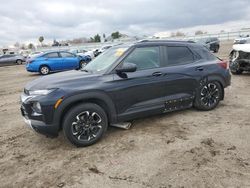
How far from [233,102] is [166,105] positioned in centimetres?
248

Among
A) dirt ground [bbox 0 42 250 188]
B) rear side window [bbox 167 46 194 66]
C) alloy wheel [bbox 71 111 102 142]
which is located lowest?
dirt ground [bbox 0 42 250 188]

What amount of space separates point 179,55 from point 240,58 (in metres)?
5.36

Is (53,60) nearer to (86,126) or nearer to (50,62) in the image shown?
(50,62)

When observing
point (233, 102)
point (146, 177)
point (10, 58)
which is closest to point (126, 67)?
point (146, 177)

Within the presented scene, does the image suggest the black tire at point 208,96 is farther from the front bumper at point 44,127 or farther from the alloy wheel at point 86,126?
the front bumper at point 44,127

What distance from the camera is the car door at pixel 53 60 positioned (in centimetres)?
1477

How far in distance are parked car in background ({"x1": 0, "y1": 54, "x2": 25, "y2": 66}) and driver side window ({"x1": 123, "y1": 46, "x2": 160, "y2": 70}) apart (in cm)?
3013

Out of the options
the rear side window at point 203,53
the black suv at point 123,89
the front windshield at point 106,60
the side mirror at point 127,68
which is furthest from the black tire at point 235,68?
the side mirror at point 127,68

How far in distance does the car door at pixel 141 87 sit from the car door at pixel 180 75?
0.60 feet

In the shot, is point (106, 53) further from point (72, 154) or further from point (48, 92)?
point (72, 154)

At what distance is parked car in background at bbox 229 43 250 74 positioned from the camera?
9.05 m

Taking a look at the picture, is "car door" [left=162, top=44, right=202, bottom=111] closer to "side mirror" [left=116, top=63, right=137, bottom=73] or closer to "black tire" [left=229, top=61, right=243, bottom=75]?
"side mirror" [left=116, top=63, right=137, bottom=73]

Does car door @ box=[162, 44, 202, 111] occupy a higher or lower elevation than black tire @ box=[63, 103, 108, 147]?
higher

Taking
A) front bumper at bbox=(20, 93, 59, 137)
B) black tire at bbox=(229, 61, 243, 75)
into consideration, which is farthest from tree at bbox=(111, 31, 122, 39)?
front bumper at bbox=(20, 93, 59, 137)
